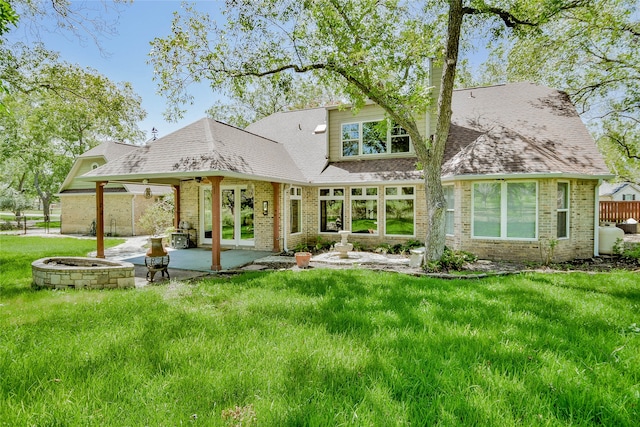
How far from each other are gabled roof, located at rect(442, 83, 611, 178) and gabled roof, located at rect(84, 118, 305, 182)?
21.5 ft

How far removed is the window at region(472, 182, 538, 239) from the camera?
10523 mm

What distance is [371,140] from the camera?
1478cm

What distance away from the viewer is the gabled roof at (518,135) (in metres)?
10.6

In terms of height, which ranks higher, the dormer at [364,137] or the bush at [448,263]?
the dormer at [364,137]

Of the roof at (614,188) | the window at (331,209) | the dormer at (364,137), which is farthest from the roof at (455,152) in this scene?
the roof at (614,188)

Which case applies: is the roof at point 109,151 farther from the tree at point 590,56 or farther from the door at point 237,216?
the tree at point 590,56

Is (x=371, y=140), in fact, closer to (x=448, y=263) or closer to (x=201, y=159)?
(x=448, y=263)

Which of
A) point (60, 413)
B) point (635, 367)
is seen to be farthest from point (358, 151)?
point (60, 413)

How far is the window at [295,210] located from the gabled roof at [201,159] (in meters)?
0.78

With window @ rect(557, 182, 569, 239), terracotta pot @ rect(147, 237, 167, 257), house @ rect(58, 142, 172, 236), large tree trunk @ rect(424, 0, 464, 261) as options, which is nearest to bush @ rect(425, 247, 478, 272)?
large tree trunk @ rect(424, 0, 464, 261)

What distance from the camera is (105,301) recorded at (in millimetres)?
6043

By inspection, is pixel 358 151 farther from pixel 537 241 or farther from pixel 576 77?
pixel 576 77

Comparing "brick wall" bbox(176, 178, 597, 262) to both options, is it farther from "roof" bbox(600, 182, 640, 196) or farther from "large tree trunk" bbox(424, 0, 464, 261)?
"roof" bbox(600, 182, 640, 196)

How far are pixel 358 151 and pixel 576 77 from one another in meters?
10.6
